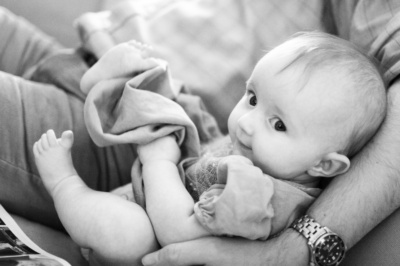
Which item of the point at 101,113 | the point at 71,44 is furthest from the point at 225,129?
the point at 71,44

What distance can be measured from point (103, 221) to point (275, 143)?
0.28 meters

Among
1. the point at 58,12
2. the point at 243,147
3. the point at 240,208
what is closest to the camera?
the point at 240,208

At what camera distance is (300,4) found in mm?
1147

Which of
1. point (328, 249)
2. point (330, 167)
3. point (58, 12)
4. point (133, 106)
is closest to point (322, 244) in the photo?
point (328, 249)

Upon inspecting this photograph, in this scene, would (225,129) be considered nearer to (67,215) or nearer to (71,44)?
(67,215)

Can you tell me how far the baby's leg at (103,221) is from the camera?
2.48 ft

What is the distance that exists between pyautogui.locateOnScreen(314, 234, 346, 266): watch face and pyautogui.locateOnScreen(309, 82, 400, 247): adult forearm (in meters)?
0.02

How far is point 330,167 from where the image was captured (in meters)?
A: 0.79

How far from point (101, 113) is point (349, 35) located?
21.2 inches

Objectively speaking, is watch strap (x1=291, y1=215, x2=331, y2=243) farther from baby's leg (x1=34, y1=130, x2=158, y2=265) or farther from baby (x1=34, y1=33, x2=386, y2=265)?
baby's leg (x1=34, y1=130, x2=158, y2=265)

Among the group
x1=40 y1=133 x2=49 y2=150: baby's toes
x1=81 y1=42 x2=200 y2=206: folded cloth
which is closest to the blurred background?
x1=81 y1=42 x2=200 y2=206: folded cloth

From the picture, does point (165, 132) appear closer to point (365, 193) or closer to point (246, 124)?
point (246, 124)

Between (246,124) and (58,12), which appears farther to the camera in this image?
(58,12)

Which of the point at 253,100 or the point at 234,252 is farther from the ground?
the point at 253,100
